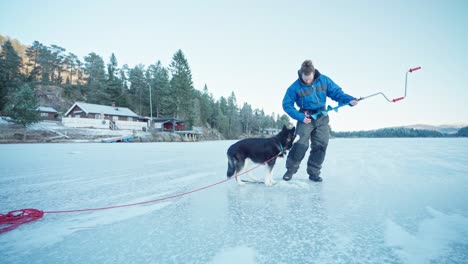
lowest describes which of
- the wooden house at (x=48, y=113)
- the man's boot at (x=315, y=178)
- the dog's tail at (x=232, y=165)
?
the man's boot at (x=315, y=178)

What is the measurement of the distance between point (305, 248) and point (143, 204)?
1.71 metres

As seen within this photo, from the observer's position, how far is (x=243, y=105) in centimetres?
7838

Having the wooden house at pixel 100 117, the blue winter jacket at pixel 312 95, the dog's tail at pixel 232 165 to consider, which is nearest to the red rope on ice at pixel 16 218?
the dog's tail at pixel 232 165

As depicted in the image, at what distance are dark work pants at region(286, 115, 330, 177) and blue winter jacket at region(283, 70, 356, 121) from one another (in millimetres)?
243

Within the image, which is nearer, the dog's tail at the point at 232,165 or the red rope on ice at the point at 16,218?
the red rope on ice at the point at 16,218

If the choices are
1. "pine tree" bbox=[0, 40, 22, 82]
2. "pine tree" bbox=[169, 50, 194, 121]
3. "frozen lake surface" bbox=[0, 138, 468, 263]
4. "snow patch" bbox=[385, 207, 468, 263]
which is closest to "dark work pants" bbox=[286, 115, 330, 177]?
"frozen lake surface" bbox=[0, 138, 468, 263]

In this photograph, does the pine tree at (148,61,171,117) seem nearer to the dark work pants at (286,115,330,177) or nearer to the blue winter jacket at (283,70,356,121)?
the blue winter jacket at (283,70,356,121)

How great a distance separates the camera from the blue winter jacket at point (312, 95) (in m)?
3.47

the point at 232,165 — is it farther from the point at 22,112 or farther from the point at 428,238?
the point at 22,112

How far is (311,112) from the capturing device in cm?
358

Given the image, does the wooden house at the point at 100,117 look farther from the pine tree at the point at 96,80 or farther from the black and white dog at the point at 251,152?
the black and white dog at the point at 251,152

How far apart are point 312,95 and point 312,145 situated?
2.89 feet

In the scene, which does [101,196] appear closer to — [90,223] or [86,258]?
[90,223]

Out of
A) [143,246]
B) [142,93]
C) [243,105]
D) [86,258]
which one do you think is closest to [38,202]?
[86,258]
